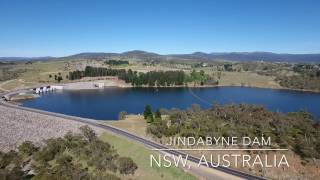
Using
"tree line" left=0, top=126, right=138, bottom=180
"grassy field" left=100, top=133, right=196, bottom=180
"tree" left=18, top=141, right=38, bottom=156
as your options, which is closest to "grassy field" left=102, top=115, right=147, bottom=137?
"grassy field" left=100, top=133, right=196, bottom=180

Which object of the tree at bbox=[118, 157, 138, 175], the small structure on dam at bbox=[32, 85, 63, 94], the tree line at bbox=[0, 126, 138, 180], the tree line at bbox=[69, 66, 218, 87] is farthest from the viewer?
the tree line at bbox=[69, 66, 218, 87]

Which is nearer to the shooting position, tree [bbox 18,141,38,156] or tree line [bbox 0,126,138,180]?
tree line [bbox 0,126,138,180]

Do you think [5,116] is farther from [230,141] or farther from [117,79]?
[117,79]

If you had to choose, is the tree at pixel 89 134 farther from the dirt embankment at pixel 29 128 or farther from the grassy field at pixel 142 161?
the dirt embankment at pixel 29 128

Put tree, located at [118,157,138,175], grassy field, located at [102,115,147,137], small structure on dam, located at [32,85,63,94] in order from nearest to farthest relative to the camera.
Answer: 1. tree, located at [118,157,138,175]
2. grassy field, located at [102,115,147,137]
3. small structure on dam, located at [32,85,63,94]

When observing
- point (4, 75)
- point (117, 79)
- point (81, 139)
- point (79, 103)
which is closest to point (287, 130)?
point (81, 139)

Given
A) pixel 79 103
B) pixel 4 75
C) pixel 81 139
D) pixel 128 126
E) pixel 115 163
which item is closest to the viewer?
pixel 115 163

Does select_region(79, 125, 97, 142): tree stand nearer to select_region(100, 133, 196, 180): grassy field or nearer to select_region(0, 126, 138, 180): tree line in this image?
select_region(0, 126, 138, 180): tree line

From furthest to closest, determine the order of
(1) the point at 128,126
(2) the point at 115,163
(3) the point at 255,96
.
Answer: (3) the point at 255,96 < (1) the point at 128,126 < (2) the point at 115,163
